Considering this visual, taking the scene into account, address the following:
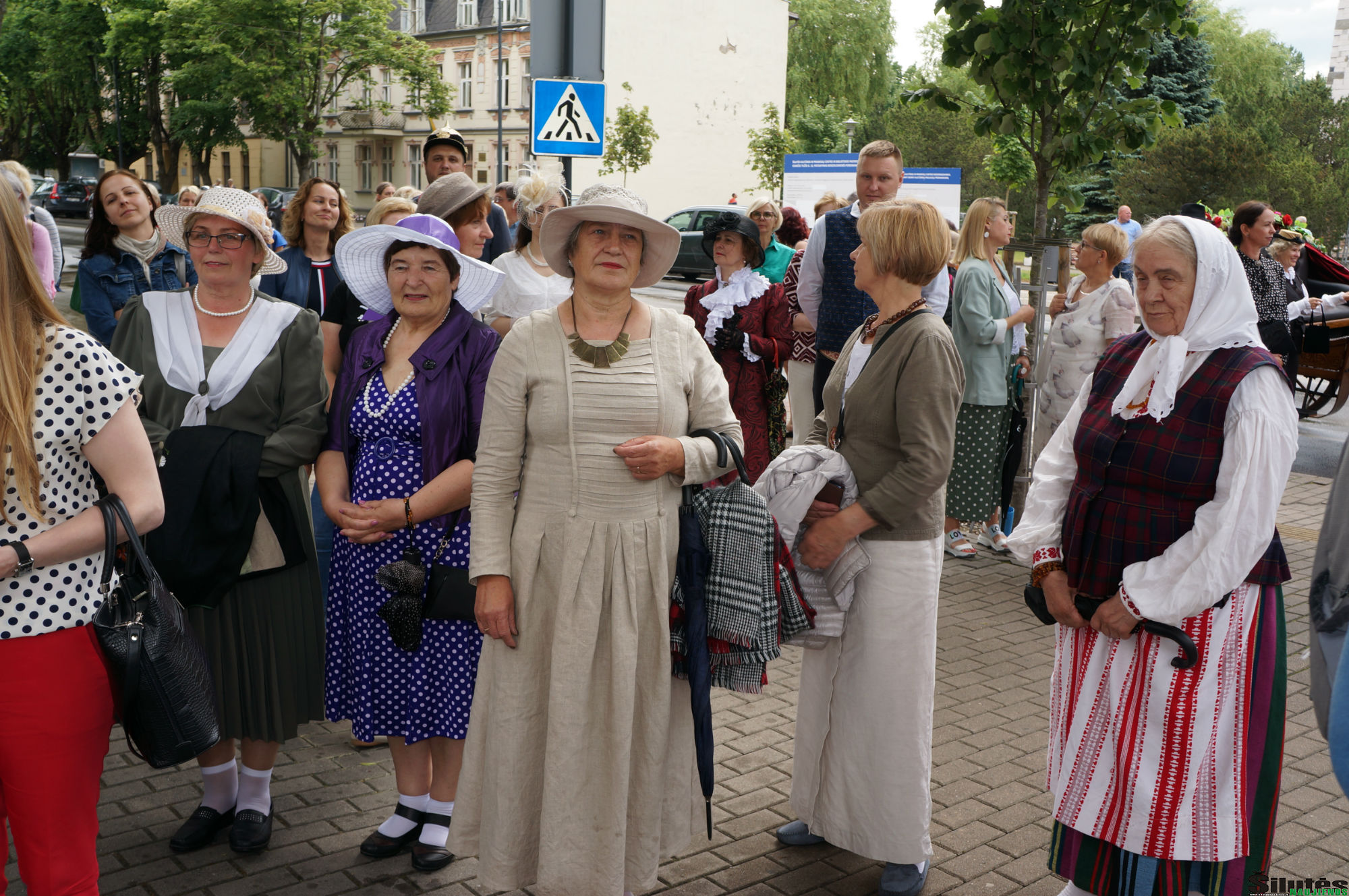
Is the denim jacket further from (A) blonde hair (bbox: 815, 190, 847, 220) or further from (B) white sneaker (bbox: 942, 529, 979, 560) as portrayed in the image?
(A) blonde hair (bbox: 815, 190, 847, 220)

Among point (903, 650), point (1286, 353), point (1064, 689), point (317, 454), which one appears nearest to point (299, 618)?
point (317, 454)

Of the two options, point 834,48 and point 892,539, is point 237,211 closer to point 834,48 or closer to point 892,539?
point 892,539

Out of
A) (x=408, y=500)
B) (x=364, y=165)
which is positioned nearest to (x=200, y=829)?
(x=408, y=500)

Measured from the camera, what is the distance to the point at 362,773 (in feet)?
14.4

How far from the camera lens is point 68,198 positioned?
140 feet

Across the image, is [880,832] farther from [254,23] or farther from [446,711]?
[254,23]

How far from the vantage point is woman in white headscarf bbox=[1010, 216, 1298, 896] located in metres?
2.91

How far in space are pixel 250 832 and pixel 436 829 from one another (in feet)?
2.05

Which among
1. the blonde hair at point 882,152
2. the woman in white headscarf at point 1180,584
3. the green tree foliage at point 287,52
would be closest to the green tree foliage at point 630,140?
the green tree foliage at point 287,52

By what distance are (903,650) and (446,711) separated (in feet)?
4.78

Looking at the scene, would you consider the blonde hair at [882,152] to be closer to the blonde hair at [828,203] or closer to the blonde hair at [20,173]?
the blonde hair at [828,203]

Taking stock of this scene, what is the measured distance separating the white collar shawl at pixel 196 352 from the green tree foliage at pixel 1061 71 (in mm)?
4345

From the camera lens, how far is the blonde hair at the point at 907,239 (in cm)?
340

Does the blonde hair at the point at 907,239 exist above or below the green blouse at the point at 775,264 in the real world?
above
